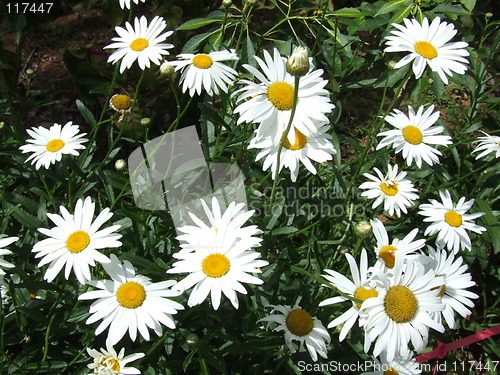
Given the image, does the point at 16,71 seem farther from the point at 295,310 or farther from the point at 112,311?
the point at 295,310

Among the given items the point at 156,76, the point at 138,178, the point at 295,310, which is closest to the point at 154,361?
the point at 295,310

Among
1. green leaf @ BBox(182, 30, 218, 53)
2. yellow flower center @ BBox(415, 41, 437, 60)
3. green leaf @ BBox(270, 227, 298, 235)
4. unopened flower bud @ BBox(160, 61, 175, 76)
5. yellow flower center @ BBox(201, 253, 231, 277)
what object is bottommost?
yellow flower center @ BBox(201, 253, 231, 277)

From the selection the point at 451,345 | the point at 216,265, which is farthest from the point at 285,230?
the point at 451,345

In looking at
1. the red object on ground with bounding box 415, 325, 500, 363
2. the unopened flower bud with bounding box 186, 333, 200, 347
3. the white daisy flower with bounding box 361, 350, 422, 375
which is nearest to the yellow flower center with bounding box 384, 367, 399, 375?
the white daisy flower with bounding box 361, 350, 422, 375

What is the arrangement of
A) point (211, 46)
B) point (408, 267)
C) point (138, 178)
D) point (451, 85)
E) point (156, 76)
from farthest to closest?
point (451, 85) < point (156, 76) < point (211, 46) < point (138, 178) < point (408, 267)

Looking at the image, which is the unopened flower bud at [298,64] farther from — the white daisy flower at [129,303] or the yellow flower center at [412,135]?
the yellow flower center at [412,135]

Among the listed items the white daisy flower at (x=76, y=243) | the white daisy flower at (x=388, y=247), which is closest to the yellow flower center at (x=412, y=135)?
the white daisy flower at (x=388, y=247)

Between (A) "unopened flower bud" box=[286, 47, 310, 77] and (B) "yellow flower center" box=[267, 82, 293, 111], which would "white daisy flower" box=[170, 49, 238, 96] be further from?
(A) "unopened flower bud" box=[286, 47, 310, 77]
